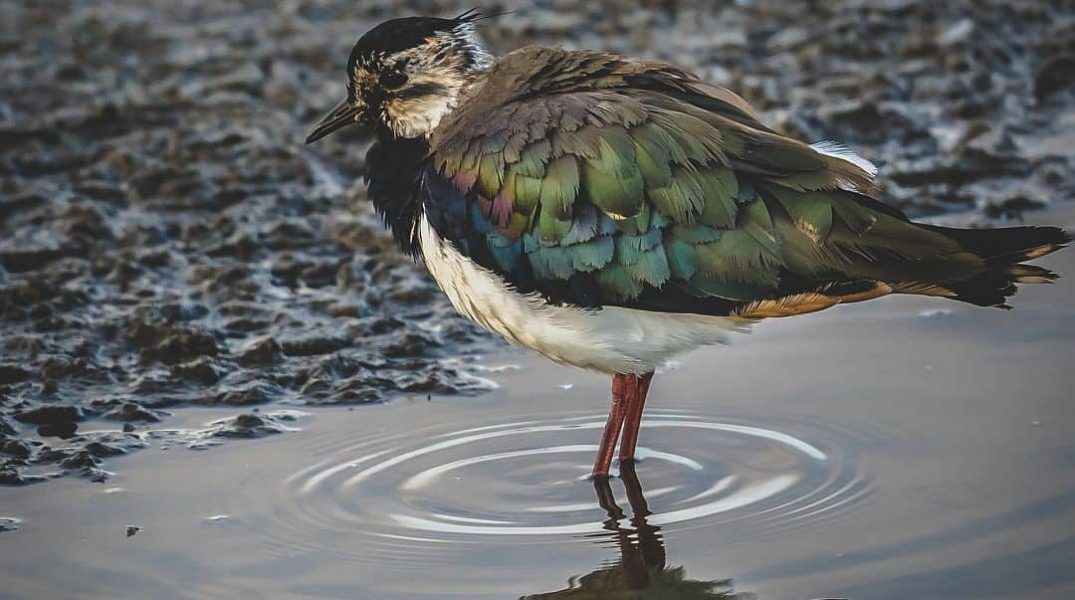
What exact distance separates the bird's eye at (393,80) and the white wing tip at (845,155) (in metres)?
1.71

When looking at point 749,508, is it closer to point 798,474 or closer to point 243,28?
point 798,474

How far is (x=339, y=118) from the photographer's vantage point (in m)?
7.00

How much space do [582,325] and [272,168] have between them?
4093 mm

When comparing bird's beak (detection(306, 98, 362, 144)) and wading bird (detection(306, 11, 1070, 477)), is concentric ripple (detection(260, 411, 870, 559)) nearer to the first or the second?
wading bird (detection(306, 11, 1070, 477))

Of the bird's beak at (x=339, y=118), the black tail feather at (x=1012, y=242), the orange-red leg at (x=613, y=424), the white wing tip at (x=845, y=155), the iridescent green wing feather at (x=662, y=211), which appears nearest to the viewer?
the black tail feather at (x=1012, y=242)

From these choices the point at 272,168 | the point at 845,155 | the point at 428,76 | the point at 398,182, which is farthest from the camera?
the point at 272,168

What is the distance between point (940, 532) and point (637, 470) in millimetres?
1204

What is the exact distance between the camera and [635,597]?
207 inches

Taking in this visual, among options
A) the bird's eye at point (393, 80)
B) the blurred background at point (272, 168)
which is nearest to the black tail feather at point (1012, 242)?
the bird's eye at point (393, 80)

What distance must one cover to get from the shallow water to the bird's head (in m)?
1.18

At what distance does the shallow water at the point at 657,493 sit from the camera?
17.5 feet

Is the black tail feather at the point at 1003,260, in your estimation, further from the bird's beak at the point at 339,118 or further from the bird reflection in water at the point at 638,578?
the bird's beak at the point at 339,118

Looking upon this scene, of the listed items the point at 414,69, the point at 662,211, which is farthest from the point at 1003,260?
the point at 414,69

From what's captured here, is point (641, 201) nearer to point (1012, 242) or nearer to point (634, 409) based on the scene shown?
point (634, 409)
